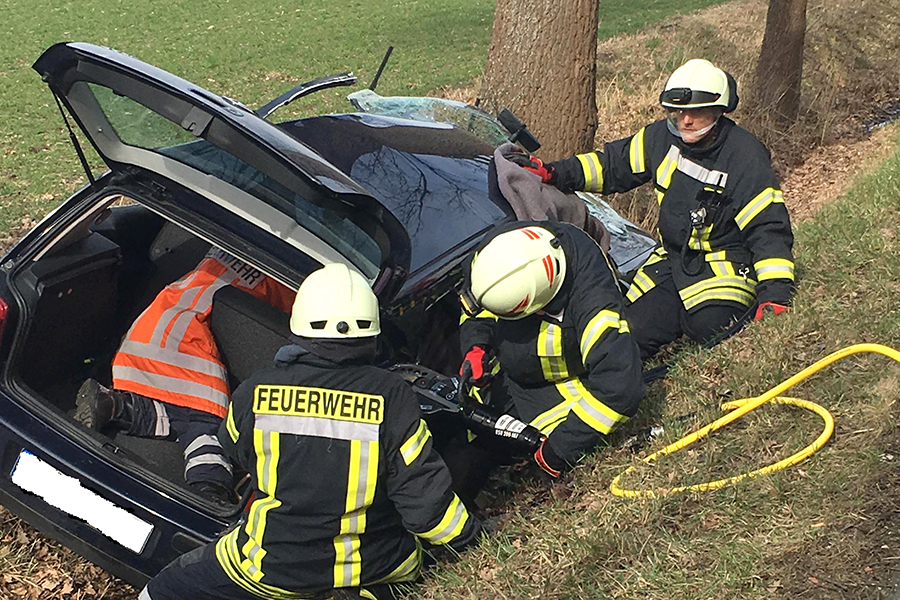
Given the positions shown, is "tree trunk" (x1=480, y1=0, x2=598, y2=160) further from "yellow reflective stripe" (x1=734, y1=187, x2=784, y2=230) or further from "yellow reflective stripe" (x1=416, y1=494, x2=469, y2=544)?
"yellow reflective stripe" (x1=416, y1=494, x2=469, y2=544)

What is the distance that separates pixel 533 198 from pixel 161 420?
1.82 metres

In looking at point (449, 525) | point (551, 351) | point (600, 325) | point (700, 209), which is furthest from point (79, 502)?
point (700, 209)

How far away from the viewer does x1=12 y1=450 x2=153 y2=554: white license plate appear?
277 cm

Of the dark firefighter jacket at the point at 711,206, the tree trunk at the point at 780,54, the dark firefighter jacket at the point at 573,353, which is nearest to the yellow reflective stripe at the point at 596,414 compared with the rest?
the dark firefighter jacket at the point at 573,353

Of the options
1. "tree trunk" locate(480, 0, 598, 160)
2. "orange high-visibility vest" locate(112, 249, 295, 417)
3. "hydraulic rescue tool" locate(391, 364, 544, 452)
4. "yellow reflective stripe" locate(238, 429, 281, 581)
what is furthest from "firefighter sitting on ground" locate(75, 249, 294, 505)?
"tree trunk" locate(480, 0, 598, 160)

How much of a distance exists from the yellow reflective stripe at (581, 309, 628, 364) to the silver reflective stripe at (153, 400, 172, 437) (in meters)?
1.70

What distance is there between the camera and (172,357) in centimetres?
343

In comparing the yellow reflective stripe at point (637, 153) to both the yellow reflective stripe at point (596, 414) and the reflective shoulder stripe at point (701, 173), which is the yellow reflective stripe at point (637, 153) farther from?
the yellow reflective stripe at point (596, 414)

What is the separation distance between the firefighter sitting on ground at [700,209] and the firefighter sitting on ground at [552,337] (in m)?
0.98

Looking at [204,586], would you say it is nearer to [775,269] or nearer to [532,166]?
[532,166]

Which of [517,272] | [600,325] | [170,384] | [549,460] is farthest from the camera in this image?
[170,384]

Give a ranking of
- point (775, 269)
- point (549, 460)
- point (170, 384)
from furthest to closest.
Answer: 1. point (775, 269)
2. point (170, 384)
3. point (549, 460)

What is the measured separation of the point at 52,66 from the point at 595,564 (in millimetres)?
2301

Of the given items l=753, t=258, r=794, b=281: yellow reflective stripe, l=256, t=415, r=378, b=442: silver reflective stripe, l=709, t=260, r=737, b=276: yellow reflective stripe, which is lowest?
l=709, t=260, r=737, b=276: yellow reflective stripe
